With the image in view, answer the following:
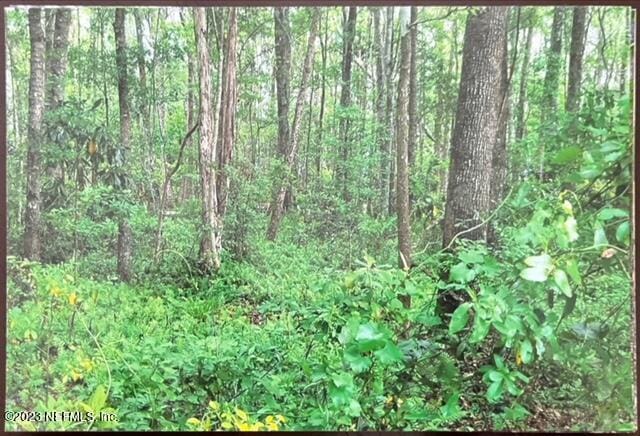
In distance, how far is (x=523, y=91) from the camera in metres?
1.38

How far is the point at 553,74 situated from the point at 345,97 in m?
0.52

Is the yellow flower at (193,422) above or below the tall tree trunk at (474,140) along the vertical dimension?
below

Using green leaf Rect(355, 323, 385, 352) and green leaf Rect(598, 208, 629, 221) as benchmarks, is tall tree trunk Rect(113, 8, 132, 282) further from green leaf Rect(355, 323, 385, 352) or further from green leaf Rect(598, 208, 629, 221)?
green leaf Rect(598, 208, 629, 221)

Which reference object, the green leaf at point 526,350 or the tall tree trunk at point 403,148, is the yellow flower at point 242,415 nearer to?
the tall tree trunk at point 403,148

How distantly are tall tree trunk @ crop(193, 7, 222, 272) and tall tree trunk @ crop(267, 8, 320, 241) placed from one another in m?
0.14

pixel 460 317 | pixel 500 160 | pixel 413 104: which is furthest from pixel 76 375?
pixel 500 160

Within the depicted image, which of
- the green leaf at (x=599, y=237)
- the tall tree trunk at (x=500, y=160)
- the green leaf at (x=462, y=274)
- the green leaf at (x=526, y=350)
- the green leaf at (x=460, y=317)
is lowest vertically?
the green leaf at (x=526, y=350)

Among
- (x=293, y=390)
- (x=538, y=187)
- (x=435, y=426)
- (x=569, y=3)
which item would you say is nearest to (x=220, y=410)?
(x=293, y=390)

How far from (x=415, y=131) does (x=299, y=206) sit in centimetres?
35

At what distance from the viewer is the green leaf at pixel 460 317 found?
135 cm

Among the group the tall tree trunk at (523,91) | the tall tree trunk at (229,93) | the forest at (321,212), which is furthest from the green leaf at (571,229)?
the tall tree trunk at (229,93)

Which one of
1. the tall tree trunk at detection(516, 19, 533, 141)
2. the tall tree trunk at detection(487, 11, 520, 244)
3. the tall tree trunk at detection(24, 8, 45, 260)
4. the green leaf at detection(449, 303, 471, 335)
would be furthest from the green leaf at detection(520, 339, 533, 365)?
the tall tree trunk at detection(24, 8, 45, 260)

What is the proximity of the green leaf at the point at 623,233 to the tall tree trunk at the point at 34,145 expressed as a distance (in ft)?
4.71

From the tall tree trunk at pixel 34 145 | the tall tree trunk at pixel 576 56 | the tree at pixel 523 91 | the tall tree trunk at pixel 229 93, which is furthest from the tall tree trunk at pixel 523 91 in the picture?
the tall tree trunk at pixel 34 145
